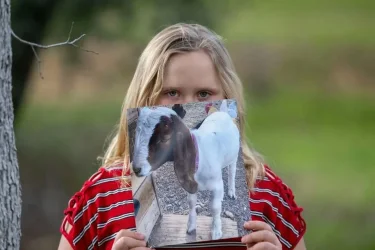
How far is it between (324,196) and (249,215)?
10.2 meters

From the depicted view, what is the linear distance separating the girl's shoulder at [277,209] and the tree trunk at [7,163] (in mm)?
638

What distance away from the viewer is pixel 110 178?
282 cm

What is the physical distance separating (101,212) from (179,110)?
1.36 feet

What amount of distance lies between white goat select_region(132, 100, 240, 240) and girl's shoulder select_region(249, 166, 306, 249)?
11.0 inches

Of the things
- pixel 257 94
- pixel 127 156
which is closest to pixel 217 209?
pixel 127 156

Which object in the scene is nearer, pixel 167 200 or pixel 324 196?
pixel 167 200

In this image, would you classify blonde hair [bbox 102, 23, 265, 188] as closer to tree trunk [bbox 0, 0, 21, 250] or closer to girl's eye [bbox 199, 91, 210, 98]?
girl's eye [bbox 199, 91, 210, 98]

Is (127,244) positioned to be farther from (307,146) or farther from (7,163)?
(307,146)

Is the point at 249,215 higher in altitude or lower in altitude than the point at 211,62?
lower

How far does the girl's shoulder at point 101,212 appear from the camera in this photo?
278 centimetres

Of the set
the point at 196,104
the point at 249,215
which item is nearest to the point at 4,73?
the point at 196,104

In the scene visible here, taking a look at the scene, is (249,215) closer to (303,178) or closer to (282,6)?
(303,178)

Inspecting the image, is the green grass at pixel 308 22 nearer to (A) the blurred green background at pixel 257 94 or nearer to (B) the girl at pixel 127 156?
(A) the blurred green background at pixel 257 94

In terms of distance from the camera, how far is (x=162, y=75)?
273 centimetres
